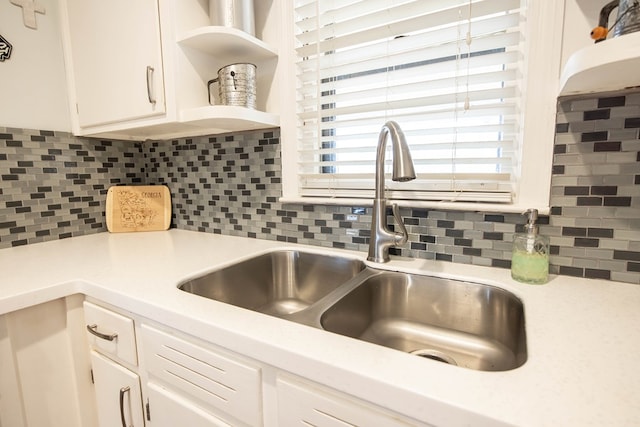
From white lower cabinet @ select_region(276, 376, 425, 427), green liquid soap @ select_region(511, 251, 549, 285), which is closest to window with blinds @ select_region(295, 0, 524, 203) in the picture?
green liquid soap @ select_region(511, 251, 549, 285)

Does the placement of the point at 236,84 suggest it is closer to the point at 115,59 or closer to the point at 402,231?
the point at 115,59

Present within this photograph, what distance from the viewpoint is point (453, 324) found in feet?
2.70

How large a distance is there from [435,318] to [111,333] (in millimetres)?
878

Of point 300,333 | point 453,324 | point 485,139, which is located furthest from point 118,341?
point 485,139

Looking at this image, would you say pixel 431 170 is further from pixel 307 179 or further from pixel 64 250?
pixel 64 250

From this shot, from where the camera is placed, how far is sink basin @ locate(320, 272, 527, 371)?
2.39ft

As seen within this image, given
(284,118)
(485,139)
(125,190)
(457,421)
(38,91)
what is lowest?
(457,421)

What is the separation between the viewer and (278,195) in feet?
4.12

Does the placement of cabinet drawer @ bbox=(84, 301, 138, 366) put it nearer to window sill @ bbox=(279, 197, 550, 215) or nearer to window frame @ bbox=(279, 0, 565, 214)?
window sill @ bbox=(279, 197, 550, 215)

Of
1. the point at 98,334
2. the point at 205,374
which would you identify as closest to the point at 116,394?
the point at 98,334

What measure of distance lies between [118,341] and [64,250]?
65 centimetres

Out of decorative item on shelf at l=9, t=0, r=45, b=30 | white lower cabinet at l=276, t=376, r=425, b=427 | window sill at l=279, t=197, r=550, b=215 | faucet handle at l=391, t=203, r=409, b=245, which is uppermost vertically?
decorative item on shelf at l=9, t=0, r=45, b=30

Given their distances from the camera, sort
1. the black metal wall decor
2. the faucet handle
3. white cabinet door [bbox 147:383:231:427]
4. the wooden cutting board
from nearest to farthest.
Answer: white cabinet door [bbox 147:383:231:427] < the faucet handle < the black metal wall decor < the wooden cutting board

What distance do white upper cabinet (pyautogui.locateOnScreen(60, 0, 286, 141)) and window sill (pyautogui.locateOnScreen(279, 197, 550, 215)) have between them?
33 cm
